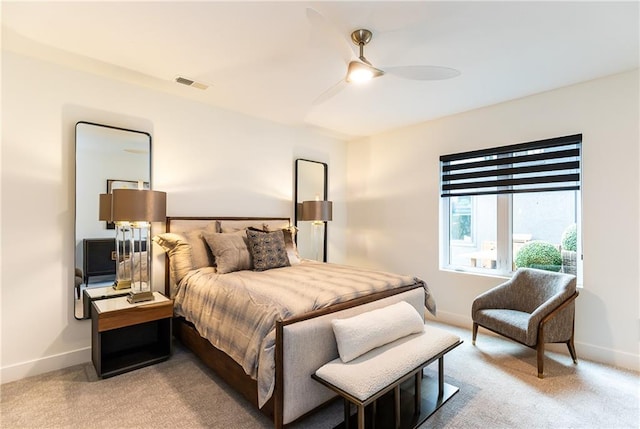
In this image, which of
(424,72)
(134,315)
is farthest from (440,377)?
(134,315)

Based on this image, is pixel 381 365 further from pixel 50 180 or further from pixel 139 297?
pixel 50 180

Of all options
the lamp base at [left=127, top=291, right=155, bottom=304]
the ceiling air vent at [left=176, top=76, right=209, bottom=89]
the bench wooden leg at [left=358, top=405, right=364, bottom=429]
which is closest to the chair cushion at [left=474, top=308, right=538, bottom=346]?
the bench wooden leg at [left=358, top=405, right=364, bottom=429]

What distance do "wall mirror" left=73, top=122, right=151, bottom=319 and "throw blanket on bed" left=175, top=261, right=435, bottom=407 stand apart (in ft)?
2.41

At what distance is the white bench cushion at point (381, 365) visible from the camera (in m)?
1.66

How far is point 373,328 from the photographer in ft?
6.53

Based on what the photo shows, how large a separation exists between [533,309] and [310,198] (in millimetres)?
3027

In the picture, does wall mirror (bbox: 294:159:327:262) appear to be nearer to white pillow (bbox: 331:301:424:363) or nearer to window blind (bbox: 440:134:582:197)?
window blind (bbox: 440:134:582:197)

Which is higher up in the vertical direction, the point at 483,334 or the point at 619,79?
the point at 619,79

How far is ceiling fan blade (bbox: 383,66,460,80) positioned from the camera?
2.19 metres

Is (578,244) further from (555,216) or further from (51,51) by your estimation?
(51,51)

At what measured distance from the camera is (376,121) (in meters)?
4.26

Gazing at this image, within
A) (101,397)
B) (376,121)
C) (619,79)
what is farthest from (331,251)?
(619,79)

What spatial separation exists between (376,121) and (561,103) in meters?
2.01

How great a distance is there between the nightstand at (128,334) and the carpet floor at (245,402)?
0.36 ft
